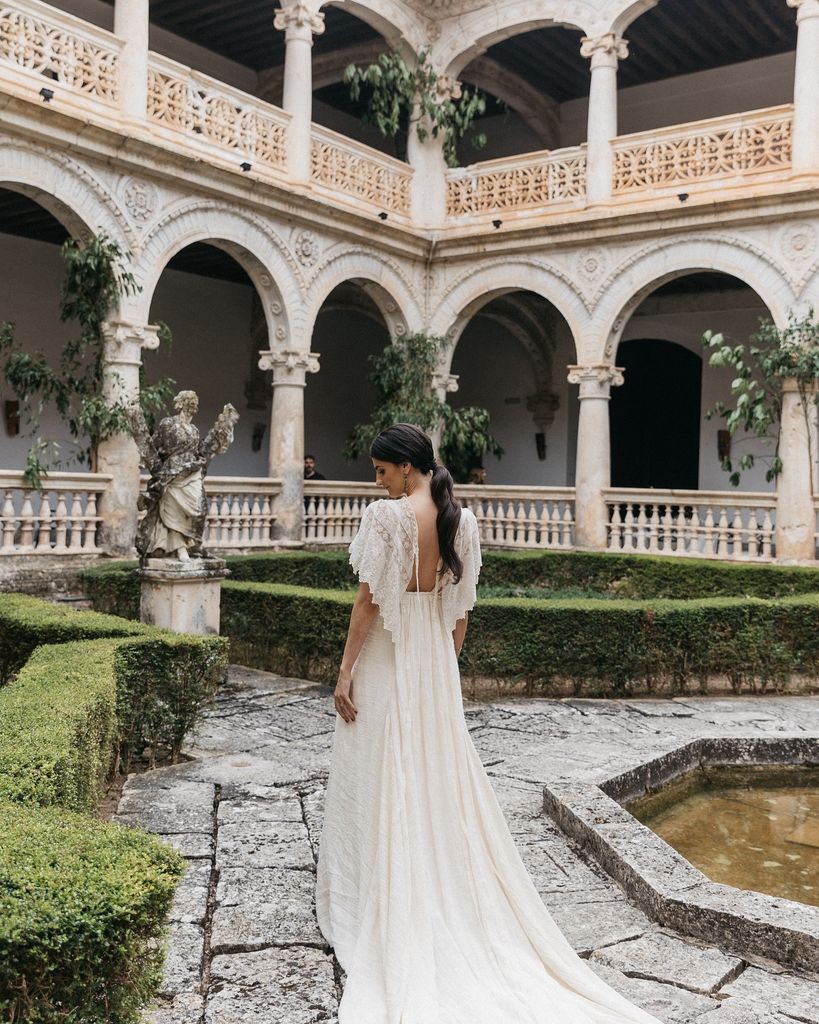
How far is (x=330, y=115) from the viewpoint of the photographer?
17.8 meters

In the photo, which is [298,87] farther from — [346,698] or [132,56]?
[346,698]

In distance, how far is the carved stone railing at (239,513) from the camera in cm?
1231

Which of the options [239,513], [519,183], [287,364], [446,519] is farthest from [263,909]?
[519,183]

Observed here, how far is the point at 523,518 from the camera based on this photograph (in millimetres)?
14258

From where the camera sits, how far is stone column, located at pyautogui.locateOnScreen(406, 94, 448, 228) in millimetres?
15016

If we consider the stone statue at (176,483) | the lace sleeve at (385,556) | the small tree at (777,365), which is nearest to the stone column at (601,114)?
the small tree at (777,365)

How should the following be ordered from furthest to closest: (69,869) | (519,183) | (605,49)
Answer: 1. (519,183)
2. (605,49)
3. (69,869)

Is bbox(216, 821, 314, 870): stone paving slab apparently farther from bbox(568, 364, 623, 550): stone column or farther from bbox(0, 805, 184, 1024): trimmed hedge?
bbox(568, 364, 623, 550): stone column

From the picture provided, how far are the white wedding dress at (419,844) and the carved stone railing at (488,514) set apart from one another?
34.1 feet

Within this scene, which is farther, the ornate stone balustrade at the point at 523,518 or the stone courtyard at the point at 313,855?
the ornate stone balustrade at the point at 523,518

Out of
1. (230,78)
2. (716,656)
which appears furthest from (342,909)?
(230,78)

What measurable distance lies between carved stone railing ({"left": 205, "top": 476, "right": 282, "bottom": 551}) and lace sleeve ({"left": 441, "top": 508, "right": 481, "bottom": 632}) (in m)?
9.02

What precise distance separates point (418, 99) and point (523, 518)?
6.26m

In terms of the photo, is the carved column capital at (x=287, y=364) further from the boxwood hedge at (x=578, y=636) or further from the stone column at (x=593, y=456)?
the boxwood hedge at (x=578, y=636)
